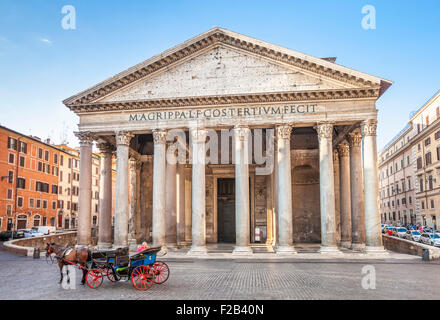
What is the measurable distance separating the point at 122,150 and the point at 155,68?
480 centimetres

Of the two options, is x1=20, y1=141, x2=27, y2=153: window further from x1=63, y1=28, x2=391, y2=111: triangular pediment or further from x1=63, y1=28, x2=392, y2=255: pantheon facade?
x1=63, y1=28, x2=391, y2=111: triangular pediment

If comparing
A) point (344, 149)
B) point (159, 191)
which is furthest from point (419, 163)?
point (159, 191)

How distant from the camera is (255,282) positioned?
472 inches

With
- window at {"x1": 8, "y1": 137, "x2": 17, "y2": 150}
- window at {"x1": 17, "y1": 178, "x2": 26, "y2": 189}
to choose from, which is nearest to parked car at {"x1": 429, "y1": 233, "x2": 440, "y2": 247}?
window at {"x1": 17, "y1": 178, "x2": 26, "y2": 189}

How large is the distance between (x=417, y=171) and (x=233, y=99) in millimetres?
37476

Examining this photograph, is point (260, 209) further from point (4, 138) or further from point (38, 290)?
point (4, 138)

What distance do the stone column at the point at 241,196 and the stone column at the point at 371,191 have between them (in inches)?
230

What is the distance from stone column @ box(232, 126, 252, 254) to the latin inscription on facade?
34.9 inches

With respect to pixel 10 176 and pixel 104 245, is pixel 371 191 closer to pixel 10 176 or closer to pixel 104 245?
pixel 104 245

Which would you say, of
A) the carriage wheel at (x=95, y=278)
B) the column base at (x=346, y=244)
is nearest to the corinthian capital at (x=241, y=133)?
the column base at (x=346, y=244)

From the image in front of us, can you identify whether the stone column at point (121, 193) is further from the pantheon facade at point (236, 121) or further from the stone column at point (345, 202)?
the stone column at point (345, 202)

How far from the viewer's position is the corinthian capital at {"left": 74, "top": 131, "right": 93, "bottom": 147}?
2192cm

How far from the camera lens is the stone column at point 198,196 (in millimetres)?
20328
